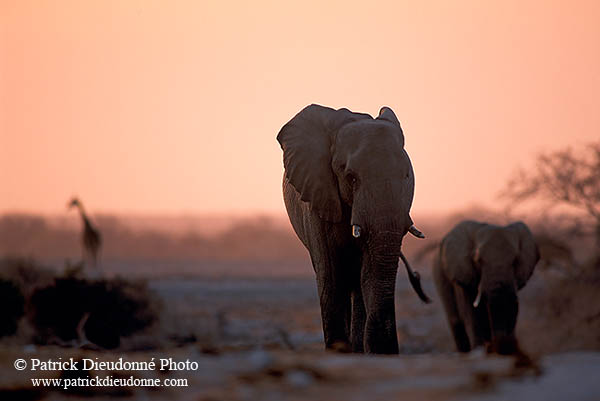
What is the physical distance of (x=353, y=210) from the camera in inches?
314

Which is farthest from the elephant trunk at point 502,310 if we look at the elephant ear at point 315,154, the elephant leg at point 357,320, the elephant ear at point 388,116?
the elephant ear at point 315,154

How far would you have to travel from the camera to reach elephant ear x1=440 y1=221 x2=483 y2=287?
13.6 meters

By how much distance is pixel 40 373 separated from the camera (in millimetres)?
5770

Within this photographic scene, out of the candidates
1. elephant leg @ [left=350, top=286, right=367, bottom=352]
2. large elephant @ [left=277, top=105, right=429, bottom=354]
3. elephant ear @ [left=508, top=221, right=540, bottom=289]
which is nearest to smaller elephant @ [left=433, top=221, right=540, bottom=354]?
elephant ear @ [left=508, top=221, right=540, bottom=289]

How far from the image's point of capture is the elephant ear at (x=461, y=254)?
13.6 metres

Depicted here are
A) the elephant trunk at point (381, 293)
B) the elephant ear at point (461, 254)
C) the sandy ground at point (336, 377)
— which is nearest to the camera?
the sandy ground at point (336, 377)

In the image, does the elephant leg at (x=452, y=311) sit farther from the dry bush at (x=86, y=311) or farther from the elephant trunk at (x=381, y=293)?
the elephant trunk at (x=381, y=293)

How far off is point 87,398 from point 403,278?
37613 millimetres

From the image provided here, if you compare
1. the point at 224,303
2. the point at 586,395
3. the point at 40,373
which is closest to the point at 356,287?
the point at 40,373

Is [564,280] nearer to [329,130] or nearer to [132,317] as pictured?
[132,317]

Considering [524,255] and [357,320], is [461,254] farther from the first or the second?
[357,320]

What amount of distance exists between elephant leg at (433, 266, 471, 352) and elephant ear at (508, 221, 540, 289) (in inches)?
70.3

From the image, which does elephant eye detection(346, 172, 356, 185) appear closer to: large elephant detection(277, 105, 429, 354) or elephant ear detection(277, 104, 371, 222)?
large elephant detection(277, 105, 429, 354)

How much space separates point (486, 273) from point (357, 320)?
4280 mm
